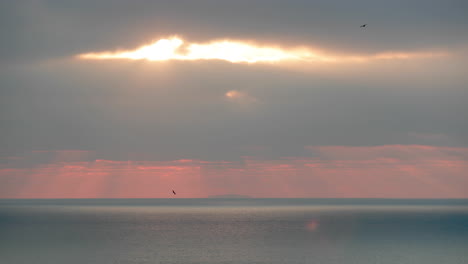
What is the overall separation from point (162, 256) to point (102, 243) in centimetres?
2643

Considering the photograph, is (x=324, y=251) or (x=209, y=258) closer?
(x=209, y=258)

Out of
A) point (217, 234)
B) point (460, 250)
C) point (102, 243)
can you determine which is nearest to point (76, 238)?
point (102, 243)

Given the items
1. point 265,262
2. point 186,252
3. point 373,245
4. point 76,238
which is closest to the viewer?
point 265,262

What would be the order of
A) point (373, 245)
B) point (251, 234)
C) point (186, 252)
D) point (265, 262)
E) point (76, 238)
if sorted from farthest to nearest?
point (251, 234) < point (76, 238) < point (373, 245) < point (186, 252) < point (265, 262)

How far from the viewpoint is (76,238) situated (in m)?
120

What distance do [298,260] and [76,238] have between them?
179 ft

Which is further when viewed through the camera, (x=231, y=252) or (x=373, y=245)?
(x=373, y=245)

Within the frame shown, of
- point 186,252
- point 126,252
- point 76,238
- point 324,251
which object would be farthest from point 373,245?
point 76,238

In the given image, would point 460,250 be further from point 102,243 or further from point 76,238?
point 76,238

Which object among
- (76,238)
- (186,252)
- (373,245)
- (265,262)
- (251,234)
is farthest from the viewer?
(251,234)

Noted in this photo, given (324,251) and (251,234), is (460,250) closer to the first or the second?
(324,251)

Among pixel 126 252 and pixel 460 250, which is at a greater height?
pixel 126 252

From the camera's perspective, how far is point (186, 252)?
9225 cm

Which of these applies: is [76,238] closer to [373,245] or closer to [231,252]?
[231,252]
